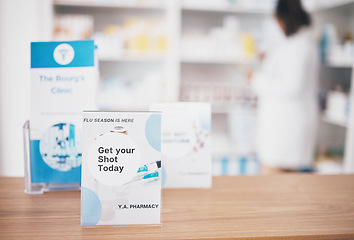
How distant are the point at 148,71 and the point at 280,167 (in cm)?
160

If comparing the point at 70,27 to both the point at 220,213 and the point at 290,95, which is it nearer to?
the point at 290,95

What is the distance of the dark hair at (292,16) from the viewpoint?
276 cm

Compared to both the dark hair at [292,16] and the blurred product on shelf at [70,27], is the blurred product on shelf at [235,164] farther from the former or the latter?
the blurred product on shelf at [70,27]

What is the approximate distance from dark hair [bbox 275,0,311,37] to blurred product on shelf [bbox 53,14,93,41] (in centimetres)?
166

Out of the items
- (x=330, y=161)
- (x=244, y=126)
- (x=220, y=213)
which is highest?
(x=220, y=213)

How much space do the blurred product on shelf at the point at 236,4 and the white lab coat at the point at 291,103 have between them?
699mm

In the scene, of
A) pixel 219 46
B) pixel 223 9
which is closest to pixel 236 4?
pixel 223 9

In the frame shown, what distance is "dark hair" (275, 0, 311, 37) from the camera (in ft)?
9.06

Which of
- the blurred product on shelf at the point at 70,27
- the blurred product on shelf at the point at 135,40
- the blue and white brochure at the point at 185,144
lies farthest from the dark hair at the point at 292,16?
the blue and white brochure at the point at 185,144

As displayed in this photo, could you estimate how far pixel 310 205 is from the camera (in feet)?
3.67

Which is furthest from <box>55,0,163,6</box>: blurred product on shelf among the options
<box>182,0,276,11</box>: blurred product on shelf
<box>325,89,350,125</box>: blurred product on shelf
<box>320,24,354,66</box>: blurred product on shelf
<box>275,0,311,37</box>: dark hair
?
<box>325,89,350,125</box>: blurred product on shelf

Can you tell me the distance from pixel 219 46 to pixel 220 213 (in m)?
2.58

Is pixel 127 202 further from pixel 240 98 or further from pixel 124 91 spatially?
pixel 240 98

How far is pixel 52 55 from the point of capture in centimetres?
111
